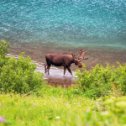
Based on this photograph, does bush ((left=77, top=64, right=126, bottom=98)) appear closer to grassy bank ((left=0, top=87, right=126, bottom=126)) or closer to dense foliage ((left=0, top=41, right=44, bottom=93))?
Answer: dense foliage ((left=0, top=41, right=44, bottom=93))

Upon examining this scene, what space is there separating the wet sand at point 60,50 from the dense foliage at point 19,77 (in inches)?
300

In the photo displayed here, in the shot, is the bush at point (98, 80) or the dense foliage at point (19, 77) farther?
the bush at point (98, 80)

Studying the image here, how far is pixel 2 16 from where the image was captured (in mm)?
57656

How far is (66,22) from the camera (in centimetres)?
5519

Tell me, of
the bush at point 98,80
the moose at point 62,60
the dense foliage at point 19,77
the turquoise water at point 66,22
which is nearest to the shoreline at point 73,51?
the moose at point 62,60

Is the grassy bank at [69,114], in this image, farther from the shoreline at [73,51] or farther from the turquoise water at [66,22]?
the turquoise water at [66,22]

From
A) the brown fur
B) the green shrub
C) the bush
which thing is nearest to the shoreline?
the brown fur

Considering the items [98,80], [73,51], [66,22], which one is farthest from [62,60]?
[66,22]

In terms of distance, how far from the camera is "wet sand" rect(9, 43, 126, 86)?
108ft

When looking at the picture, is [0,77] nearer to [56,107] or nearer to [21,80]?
[21,80]

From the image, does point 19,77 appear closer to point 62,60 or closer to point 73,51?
point 62,60

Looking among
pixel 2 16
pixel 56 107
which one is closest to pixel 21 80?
pixel 56 107

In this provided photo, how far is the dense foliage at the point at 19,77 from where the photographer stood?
20.7 meters

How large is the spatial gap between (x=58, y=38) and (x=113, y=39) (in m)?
5.37
